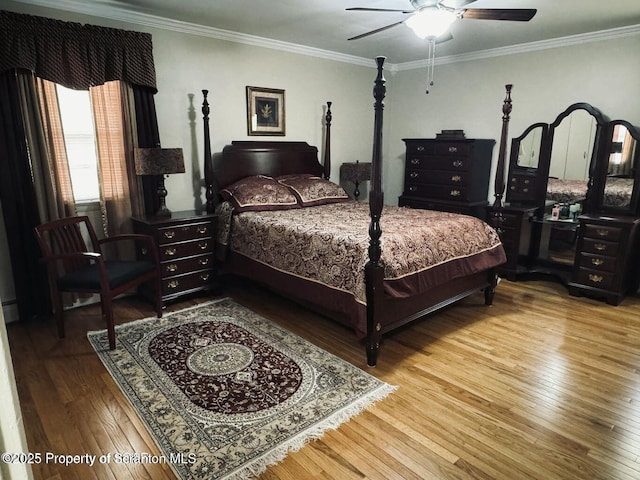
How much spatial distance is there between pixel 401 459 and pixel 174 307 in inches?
98.1

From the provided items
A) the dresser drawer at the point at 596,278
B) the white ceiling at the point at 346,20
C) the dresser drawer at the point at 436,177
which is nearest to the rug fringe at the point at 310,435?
the dresser drawer at the point at 596,278

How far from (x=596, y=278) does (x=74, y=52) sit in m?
4.96

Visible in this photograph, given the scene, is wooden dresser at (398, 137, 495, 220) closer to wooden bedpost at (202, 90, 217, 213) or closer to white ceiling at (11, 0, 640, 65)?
white ceiling at (11, 0, 640, 65)

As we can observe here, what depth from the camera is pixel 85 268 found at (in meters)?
3.08

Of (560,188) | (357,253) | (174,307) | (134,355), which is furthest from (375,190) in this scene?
(560,188)

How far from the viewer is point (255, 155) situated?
4.44 metres

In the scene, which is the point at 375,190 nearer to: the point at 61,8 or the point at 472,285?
the point at 472,285

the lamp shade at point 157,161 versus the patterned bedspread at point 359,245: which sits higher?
the lamp shade at point 157,161

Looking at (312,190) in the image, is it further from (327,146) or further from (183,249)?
(183,249)

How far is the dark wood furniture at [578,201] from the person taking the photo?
12.2 feet

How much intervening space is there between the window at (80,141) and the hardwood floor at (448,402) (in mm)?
1089

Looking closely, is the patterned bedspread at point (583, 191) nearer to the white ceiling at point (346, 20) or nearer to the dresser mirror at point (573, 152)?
the dresser mirror at point (573, 152)

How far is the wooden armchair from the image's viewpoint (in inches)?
110

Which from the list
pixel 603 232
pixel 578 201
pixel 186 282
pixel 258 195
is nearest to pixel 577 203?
pixel 578 201
